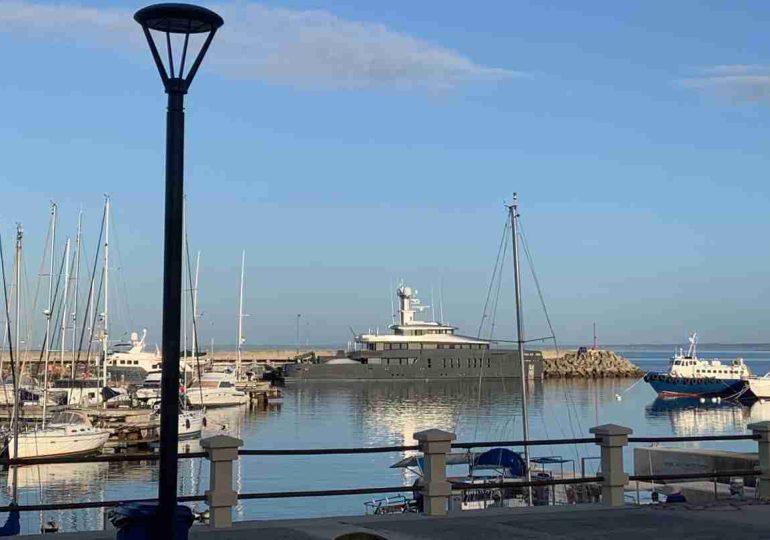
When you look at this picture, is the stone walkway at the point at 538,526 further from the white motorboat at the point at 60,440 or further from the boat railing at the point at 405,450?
the white motorboat at the point at 60,440

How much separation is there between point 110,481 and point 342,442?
21.7 metres

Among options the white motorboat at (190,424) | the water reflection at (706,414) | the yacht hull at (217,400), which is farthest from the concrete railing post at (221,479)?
the yacht hull at (217,400)

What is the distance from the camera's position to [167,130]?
9570mm

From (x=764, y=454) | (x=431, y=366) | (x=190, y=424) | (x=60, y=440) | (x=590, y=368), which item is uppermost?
(x=764, y=454)

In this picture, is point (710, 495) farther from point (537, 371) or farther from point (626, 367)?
point (626, 367)

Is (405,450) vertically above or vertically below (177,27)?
below

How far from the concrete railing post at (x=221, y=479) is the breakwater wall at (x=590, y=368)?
14007 centimetres

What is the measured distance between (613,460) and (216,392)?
233 feet

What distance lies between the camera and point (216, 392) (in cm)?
8425

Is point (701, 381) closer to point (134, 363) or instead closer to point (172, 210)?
point (134, 363)

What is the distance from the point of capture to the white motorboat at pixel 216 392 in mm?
82869

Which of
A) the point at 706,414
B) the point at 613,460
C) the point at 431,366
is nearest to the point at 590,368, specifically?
the point at 431,366

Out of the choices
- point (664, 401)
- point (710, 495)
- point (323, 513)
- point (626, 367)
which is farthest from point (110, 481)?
point (626, 367)

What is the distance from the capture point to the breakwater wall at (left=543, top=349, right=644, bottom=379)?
156 m
